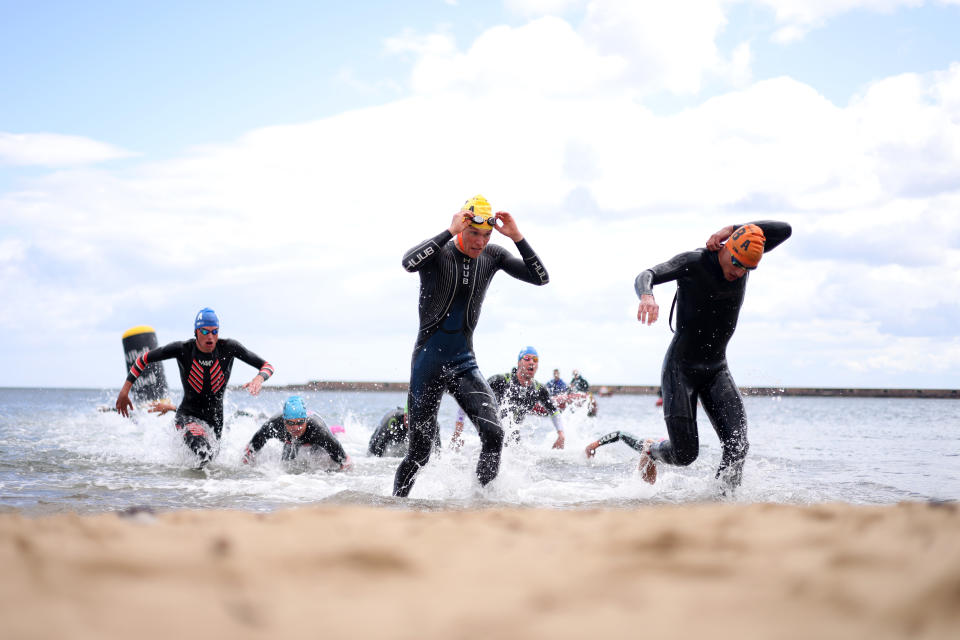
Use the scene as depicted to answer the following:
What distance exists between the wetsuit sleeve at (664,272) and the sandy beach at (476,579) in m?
3.10

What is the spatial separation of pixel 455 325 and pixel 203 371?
4.96 metres

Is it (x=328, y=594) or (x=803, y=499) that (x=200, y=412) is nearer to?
(x=803, y=499)

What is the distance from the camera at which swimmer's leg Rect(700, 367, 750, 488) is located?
21.2 feet

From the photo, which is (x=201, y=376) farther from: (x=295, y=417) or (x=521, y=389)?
(x=521, y=389)

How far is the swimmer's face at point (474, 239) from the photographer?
6.05m

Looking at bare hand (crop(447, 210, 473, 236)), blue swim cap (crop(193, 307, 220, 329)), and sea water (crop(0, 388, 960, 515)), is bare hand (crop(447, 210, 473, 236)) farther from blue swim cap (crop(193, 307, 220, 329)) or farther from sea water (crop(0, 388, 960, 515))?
blue swim cap (crop(193, 307, 220, 329))

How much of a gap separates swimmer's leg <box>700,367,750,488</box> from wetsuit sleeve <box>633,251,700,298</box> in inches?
40.0

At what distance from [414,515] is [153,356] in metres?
7.22

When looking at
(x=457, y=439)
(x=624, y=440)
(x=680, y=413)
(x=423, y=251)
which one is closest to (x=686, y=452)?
(x=680, y=413)

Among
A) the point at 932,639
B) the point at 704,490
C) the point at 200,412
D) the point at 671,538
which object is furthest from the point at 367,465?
the point at 932,639

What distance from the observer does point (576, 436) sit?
54.5ft

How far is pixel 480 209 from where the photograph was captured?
239 inches

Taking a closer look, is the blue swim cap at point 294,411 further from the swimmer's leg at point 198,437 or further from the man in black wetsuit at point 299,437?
the swimmer's leg at point 198,437

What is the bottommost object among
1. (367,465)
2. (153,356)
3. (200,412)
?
(367,465)
